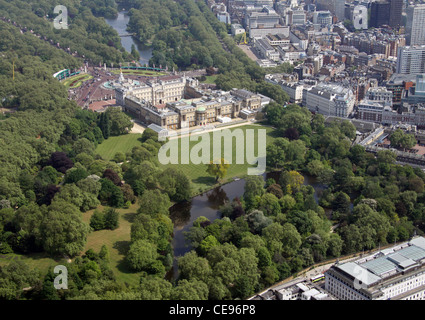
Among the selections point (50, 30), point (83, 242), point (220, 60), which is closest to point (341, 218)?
point (83, 242)

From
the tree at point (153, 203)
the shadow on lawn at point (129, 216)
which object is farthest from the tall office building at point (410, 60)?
the shadow on lawn at point (129, 216)

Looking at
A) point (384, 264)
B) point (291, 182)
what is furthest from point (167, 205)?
point (384, 264)

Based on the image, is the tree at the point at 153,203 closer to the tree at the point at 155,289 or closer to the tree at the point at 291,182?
the tree at the point at 291,182

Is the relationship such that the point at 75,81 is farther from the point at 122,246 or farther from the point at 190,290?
the point at 190,290

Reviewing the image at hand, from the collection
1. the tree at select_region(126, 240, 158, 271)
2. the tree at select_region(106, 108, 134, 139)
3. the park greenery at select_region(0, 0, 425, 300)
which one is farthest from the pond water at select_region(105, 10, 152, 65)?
the tree at select_region(126, 240, 158, 271)

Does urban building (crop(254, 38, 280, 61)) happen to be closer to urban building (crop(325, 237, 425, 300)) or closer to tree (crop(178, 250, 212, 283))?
tree (crop(178, 250, 212, 283))

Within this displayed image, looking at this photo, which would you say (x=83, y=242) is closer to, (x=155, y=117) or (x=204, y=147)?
(x=204, y=147)
